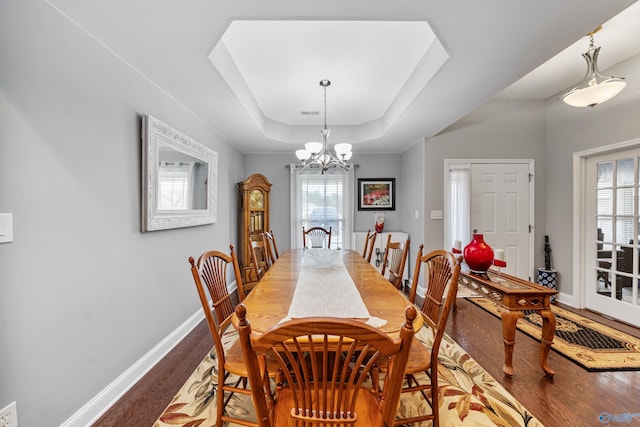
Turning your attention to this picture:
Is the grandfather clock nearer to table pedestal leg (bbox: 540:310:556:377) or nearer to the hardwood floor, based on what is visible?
the hardwood floor

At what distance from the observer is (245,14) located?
61.9 inches

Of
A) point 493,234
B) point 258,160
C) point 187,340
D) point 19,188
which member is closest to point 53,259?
point 19,188

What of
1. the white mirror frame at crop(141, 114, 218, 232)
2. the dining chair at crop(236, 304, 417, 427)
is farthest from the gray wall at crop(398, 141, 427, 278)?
the dining chair at crop(236, 304, 417, 427)

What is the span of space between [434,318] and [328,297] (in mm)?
661

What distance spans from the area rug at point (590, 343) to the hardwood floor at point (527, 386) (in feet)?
0.33

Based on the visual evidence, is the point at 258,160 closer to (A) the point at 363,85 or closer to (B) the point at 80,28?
(A) the point at 363,85

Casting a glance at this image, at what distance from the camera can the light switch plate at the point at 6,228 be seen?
1.23 metres

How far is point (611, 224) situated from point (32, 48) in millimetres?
5147

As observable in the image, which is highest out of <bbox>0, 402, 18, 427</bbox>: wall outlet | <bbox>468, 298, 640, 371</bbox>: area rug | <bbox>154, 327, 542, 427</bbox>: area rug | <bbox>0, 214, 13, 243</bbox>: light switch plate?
<bbox>0, 214, 13, 243</bbox>: light switch plate

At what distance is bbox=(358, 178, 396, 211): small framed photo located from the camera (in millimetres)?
5164

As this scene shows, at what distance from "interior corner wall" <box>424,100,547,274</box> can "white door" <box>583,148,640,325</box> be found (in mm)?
581

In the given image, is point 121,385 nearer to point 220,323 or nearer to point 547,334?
point 220,323

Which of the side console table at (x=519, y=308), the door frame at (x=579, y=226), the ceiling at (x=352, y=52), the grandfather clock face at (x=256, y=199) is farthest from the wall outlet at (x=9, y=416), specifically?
the door frame at (x=579, y=226)

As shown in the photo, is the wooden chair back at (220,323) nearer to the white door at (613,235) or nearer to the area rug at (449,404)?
the area rug at (449,404)
